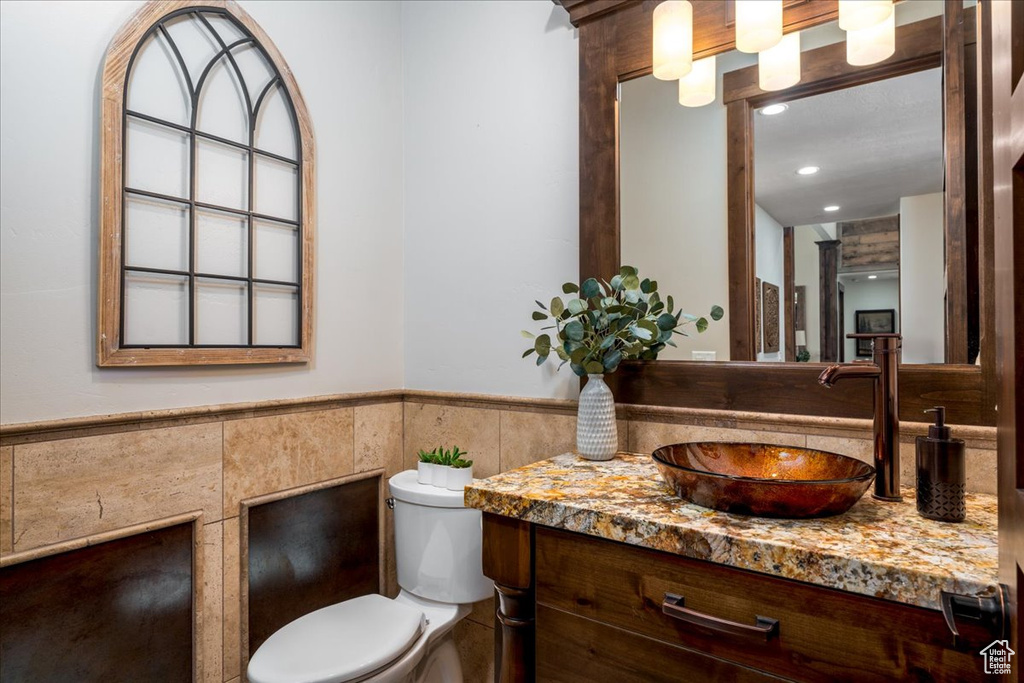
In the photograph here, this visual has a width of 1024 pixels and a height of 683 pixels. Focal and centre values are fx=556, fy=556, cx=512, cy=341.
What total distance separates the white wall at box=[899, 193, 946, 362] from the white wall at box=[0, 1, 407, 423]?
82 centimetres

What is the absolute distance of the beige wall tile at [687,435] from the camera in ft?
4.25

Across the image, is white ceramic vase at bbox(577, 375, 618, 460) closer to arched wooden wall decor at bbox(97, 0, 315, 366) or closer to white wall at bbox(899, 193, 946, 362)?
white wall at bbox(899, 193, 946, 362)

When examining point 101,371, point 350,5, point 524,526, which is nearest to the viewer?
point 524,526

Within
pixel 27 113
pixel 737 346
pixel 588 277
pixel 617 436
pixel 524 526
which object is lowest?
pixel 524 526

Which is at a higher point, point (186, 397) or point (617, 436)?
point (186, 397)

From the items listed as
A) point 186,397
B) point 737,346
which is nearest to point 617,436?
point 737,346

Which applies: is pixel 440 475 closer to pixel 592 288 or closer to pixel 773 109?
pixel 592 288

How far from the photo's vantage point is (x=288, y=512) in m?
1.66

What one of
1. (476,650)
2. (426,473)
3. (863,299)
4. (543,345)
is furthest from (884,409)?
(476,650)

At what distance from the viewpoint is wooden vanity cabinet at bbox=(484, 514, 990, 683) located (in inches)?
29.7

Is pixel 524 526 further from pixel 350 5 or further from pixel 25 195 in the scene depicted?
pixel 350 5

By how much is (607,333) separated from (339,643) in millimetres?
1037

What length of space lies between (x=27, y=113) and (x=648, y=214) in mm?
1451

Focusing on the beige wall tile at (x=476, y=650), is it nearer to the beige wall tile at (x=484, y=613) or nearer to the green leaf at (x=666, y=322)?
the beige wall tile at (x=484, y=613)
